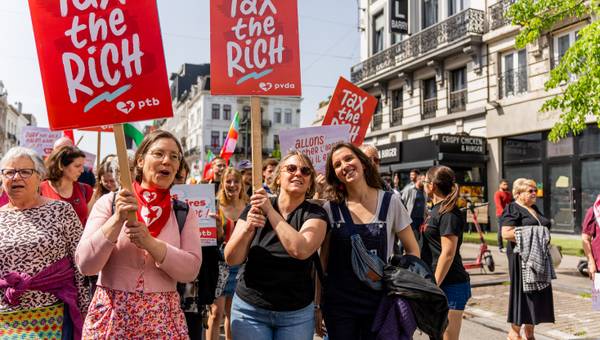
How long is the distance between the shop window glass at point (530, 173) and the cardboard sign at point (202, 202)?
15625mm

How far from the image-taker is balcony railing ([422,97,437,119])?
22312 millimetres

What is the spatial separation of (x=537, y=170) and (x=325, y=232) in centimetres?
1710

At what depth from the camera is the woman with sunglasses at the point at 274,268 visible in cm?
293

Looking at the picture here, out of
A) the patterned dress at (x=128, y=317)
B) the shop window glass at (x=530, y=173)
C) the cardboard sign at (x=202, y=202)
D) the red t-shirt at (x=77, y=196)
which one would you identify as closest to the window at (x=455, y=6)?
the shop window glass at (x=530, y=173)

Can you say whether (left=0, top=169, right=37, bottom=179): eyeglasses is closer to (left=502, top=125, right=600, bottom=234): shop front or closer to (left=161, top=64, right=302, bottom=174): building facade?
(left=502, top=125, right=600, bottom=234): shop front

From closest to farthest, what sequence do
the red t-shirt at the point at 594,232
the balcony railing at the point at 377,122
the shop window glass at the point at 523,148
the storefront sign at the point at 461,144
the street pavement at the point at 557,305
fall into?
the red t-shirt at the point at 594,232 → the street pavement at the point at 557,305 → the shop window glass at the point at 523,148 → the storefront sign at the point at 461,144 → the balcony railing at the point at 377,122

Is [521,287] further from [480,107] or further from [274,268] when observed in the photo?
[480,107]

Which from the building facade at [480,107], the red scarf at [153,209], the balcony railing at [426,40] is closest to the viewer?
the red scarf at [153,209]

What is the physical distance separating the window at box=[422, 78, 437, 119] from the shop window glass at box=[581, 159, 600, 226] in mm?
7451

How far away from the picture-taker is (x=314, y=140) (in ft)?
18.0

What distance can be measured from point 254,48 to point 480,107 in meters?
17.8

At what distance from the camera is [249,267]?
305 cm

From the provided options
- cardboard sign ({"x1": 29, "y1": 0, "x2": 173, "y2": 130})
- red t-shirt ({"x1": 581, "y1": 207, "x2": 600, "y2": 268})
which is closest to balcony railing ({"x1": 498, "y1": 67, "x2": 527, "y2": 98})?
red t-shirt ({"x1": 581, "y1": 207, "x2": 600, "y2": 268})

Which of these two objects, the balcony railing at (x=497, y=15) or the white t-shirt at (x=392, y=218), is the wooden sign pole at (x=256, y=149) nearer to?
the white t-shirt at (x=392, y=218)
